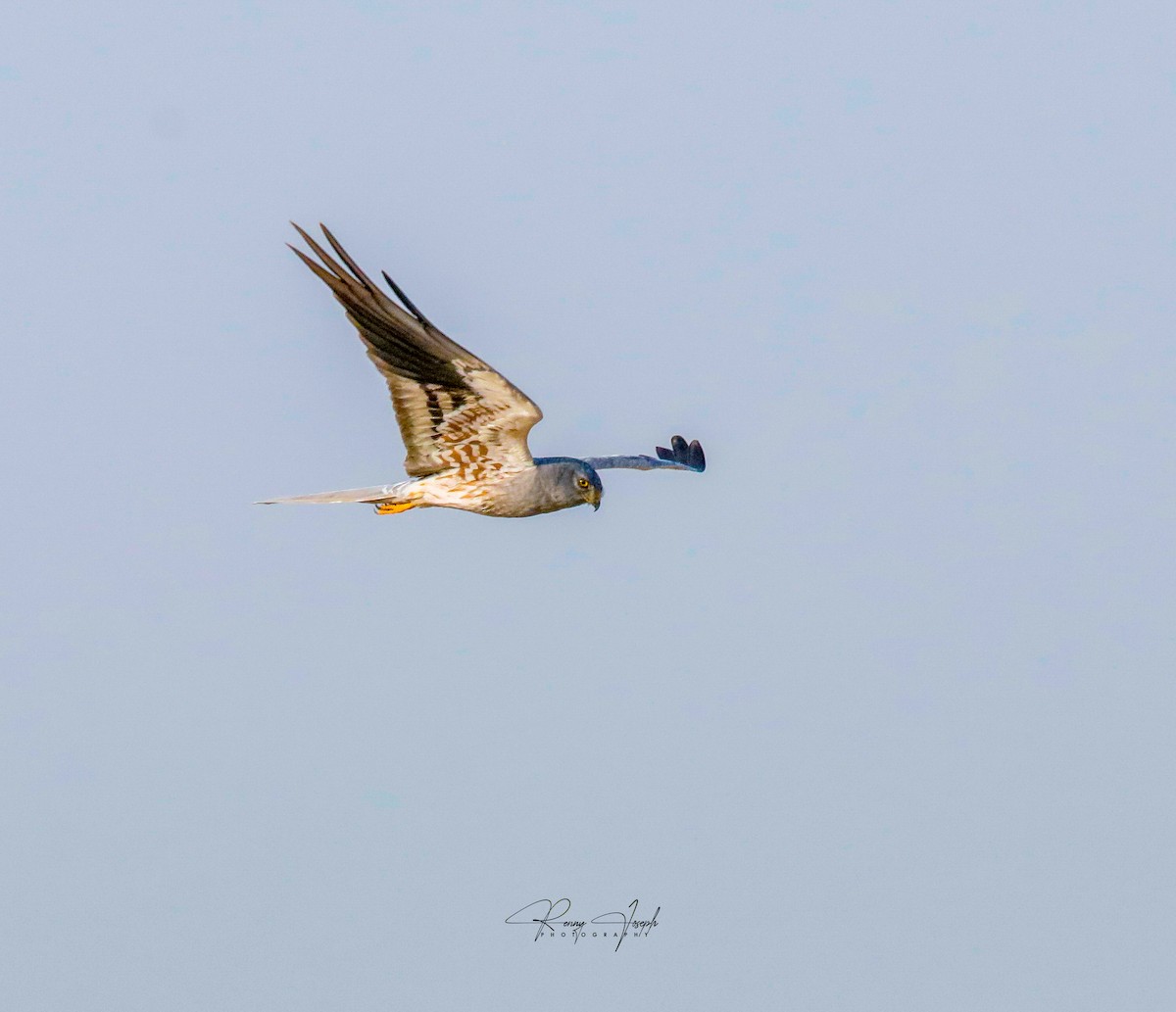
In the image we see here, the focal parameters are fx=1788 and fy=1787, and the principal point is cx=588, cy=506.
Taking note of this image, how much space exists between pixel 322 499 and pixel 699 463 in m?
5.79

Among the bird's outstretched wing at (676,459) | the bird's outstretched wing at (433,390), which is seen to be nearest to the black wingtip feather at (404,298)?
the bird's outstretched wing at (433,390)

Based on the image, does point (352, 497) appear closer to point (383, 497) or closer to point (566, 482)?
point (383, 497)

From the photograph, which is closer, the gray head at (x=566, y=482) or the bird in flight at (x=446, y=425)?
the bird in flight at (x=446, y=425)

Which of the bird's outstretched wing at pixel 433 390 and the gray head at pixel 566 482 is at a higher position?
the bird's outstretched wing at pixel 433 390

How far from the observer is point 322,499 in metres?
16.0

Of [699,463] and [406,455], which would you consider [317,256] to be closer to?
[406,455]

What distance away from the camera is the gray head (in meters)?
16.0

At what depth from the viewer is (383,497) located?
16.4m

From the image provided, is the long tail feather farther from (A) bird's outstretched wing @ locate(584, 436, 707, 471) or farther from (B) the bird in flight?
(A) bird's outstretched wing @ locate(584, 436, 707, 471)

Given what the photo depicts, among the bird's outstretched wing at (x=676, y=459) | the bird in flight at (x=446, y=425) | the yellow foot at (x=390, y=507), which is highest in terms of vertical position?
the bird in flight at (x=446, y=425)

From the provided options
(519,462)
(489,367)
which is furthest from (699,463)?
Answer: (489,367)

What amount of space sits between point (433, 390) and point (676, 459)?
5.76 metres

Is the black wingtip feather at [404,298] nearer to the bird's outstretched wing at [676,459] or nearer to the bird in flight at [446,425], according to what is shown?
the bird in flight at [446,425]

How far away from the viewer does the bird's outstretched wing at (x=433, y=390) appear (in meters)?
14.0
